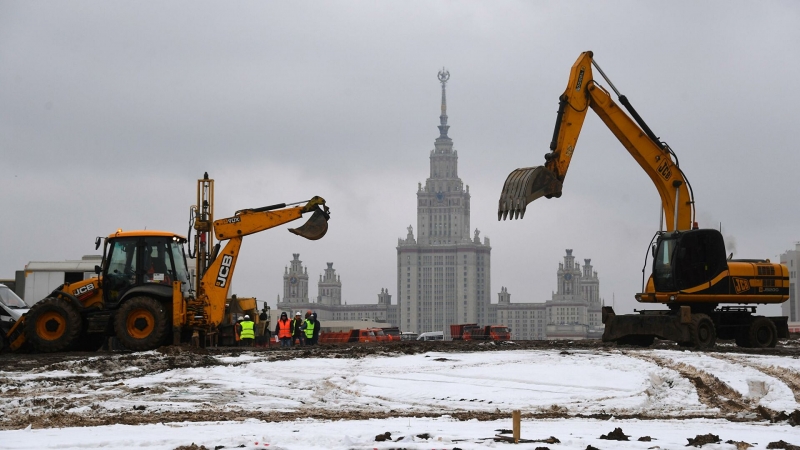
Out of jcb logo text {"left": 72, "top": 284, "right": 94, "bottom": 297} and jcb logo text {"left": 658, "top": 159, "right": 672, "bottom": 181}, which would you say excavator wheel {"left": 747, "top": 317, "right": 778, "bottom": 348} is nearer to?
jcb logo text {"left": 658, "top": 159, "right": 672, "bottom": 181}

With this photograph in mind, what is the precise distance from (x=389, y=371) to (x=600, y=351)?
19.3ft

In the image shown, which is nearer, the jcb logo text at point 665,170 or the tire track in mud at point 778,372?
the tire track in mud at point 778,372

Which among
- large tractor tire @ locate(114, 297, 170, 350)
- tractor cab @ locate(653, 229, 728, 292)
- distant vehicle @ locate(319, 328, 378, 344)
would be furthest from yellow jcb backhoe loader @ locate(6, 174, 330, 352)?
distant vehicle @ locate(319, 328, 378, 344)

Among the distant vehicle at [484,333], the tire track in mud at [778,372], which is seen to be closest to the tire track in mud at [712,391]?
the tire track in mud at [778,372]

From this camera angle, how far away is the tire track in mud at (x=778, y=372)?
16297mm

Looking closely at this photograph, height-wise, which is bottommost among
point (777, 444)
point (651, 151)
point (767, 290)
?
point (777, 444)

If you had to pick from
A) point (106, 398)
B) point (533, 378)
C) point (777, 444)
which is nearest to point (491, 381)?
point (533, 378)

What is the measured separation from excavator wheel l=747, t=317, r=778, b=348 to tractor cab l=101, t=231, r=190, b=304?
13.5 meters

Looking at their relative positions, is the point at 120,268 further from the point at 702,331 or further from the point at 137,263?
the point at 702,331

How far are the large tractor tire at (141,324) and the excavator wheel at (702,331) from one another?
11487 mm

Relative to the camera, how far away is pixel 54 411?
13484 mm

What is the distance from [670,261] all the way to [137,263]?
39.9 feet

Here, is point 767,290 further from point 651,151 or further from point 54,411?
point 54,411

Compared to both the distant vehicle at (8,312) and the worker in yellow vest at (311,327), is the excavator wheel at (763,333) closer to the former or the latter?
the worker in yellow vest at (311,327)
